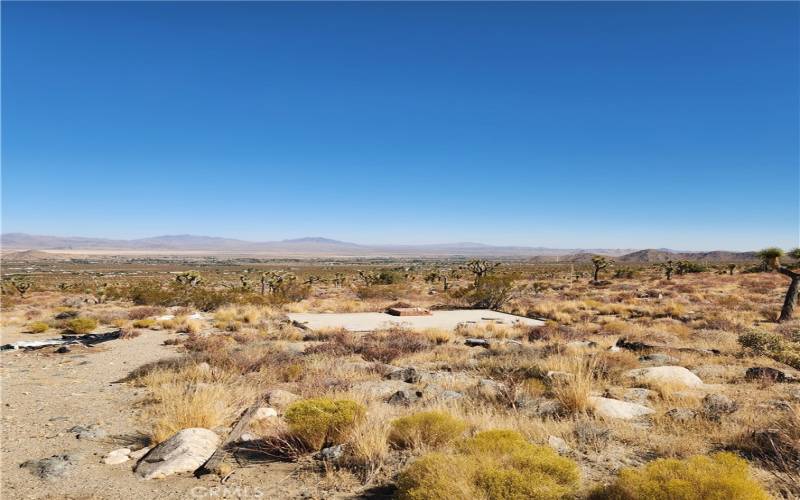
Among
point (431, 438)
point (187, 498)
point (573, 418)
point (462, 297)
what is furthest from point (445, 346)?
point (462, 297)

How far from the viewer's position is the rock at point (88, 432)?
6.75 metres

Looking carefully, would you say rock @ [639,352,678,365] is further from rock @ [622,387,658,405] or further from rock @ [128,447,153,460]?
rock @ [128,447,153,460]

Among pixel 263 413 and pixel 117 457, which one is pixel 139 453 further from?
pixel 263 413

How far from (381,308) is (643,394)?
750 inches

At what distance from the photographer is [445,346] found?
14.5m

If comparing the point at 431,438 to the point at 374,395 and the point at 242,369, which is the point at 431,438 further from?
the point at 242,369

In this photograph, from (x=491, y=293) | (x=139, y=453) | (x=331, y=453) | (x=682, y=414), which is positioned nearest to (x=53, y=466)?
(x=139, y=453)

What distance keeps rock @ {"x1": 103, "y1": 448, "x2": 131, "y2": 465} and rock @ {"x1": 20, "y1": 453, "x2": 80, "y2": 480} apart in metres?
0.34

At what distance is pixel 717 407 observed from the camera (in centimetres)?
708

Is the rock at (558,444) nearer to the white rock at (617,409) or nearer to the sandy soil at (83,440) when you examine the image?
the white rock at (617,409)

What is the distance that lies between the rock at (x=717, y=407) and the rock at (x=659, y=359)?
422 centimetres

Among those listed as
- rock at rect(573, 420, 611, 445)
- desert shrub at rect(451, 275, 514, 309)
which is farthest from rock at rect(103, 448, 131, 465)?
desert shrub at rect(451, 275, 514, 309)

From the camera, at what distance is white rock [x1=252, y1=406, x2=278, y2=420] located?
6934 mm

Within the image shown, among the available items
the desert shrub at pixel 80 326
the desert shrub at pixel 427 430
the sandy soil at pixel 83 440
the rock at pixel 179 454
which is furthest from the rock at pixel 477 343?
the desert shrub at pixel 80 326
